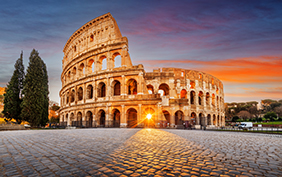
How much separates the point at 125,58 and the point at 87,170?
86.5 feet

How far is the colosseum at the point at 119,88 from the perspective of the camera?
27.2 m

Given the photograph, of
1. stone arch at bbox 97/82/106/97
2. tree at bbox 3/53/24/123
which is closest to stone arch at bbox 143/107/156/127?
stone arch at bbox 97/82/106/97

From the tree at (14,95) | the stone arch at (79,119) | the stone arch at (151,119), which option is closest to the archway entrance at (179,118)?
the stone arch at (151,119)

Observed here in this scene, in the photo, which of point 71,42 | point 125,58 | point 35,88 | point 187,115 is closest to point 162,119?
point 187,115

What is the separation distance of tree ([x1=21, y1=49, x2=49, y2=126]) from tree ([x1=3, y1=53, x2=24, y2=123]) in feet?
8.72

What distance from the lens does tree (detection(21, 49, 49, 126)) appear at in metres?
26.4

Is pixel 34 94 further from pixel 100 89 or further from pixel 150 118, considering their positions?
pixel 150 118

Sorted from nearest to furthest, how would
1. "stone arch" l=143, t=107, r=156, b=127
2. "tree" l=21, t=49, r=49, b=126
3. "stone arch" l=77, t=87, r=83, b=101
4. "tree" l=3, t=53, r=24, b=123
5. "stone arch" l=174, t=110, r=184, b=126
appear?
"stone arch" l=143, t=107, r=156, b=127 < "tree" l=21, t=49, r=49, b=126 < "tree" l=3, t=53, r=24, b=123 < "stone arch" l=174, t=110, r=184, b=126 < "stone arch" l=77, t=87, r=83, b=101

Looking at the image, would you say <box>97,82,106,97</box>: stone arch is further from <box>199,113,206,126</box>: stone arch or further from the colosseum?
<box>199,113,206,126</box>: stone arch

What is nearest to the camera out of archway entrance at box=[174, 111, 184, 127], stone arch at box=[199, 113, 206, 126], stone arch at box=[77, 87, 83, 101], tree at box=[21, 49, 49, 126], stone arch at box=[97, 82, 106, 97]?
tree at box=[21, 49, 49, 126]

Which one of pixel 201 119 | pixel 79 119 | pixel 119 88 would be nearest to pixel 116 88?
pixel 119 88

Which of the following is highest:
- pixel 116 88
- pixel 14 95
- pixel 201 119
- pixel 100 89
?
pixel 116 88

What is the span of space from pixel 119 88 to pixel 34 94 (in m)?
13.3

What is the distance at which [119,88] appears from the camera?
31.4 m
